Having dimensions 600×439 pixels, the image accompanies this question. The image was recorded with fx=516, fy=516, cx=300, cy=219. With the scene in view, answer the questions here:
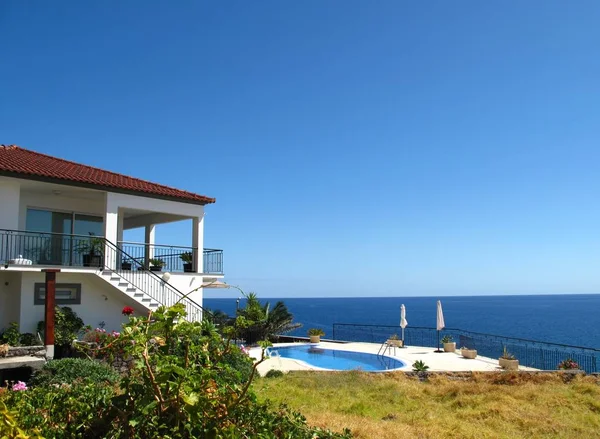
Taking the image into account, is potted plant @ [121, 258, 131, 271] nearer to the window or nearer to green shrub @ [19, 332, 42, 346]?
the window

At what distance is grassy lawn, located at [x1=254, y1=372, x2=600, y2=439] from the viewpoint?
26.9ft

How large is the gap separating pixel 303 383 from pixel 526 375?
7.01m

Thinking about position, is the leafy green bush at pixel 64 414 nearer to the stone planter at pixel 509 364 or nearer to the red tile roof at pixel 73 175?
the red tile roof at pixel 73 175

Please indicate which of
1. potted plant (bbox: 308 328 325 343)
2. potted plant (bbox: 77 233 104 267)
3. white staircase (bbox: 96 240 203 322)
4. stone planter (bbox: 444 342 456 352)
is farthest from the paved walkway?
stone planter (bbox: 444 342 456 352)

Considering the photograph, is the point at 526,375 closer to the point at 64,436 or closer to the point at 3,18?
the point at 64,436

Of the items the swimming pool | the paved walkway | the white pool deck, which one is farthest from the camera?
the swimming pool

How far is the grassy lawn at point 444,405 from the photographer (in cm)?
820

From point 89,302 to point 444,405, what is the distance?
36.8ft

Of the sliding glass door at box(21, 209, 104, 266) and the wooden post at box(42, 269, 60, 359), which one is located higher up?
the sliding glass door at box(21, 209, 104, 266)

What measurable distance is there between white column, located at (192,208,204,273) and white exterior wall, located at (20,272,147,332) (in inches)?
118

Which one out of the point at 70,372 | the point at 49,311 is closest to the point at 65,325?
the point at 49,311

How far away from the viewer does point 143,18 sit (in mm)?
15109

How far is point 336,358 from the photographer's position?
73.8 feet

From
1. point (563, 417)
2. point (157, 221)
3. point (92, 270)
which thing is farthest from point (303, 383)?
point (157, 221)
